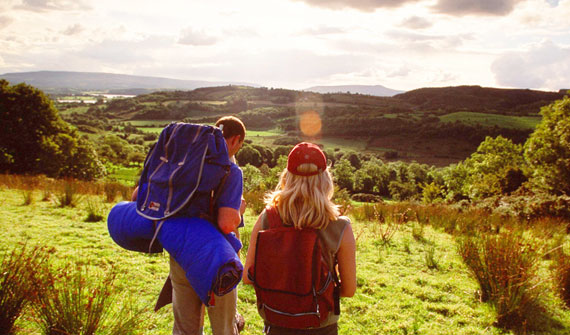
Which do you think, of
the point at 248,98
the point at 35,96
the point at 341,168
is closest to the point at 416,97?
the point at 248,98

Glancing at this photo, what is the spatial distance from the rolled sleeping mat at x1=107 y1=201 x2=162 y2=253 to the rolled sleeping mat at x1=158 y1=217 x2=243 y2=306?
15cm

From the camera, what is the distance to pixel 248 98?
137125 mm

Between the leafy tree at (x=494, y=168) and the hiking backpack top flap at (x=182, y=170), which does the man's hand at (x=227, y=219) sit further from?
the leafy tree at (x=494, y=168)

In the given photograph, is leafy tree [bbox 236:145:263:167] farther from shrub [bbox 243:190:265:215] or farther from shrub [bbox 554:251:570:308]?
shrub [bbox 554:251:570:308]

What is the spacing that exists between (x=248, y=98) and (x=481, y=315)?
138 meters

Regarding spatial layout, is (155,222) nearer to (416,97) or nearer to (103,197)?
(103,197)

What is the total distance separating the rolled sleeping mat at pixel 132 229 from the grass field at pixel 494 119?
118474 mm

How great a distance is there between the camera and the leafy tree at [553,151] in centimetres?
1825

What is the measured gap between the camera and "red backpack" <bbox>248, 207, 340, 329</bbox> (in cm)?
175

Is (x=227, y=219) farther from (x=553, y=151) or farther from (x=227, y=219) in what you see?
(x=553, y=151)

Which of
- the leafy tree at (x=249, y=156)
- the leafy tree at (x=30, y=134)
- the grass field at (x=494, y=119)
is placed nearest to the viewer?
the leafy tree at (x=30, y=134)

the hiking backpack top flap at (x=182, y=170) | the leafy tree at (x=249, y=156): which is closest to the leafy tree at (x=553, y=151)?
the hiking backpack top flap at (x=182, y=170)

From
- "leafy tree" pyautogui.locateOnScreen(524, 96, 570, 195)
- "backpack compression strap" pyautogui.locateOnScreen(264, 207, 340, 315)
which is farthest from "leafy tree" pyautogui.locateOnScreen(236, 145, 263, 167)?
"backpack compression strap" pyautogui.locateOnScreen(264, 207, 340, 315)

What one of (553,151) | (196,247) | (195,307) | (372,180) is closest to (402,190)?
(372,180)
